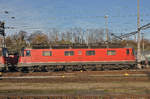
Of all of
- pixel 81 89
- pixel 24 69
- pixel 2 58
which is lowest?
pixel 24 69

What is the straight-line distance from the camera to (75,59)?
61.4ft

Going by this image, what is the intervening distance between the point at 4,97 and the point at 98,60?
13.6m

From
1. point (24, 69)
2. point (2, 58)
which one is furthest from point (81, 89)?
point (2, 58)

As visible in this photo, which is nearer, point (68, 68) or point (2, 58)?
point (2, 58)

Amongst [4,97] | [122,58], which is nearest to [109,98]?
[4,97]

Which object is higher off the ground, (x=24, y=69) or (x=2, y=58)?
(x=2, y=58)

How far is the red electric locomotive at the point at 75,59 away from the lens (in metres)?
18.4

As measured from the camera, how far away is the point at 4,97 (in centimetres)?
694

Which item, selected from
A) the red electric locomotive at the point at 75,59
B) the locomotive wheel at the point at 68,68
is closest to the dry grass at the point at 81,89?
the red electric locomotive at the point at 75,59

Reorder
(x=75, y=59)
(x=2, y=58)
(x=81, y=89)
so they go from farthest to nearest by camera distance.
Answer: (x=75, y=59) < (x=2, y=58) < (x=81, y=89)

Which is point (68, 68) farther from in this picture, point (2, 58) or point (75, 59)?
point (2, 58)

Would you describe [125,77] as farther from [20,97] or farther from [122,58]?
[20,97]

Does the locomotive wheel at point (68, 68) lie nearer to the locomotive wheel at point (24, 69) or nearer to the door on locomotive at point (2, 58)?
the locomotive wheel at point (24, 69)

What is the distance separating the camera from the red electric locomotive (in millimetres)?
18422
